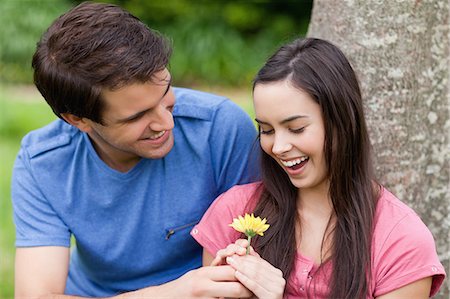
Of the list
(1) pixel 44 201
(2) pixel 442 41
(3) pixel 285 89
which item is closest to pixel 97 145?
(1) pixel 44 201

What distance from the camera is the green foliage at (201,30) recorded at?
9414 mm

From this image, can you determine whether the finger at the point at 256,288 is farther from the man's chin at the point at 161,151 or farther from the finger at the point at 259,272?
the man's chin at the point at 161,151

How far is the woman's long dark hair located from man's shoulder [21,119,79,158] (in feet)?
2.92

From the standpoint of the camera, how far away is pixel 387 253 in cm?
286

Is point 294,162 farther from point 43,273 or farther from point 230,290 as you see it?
point 43,273

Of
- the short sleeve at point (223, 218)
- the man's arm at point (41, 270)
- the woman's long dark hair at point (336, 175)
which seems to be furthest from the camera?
the man's arm at point (41, 270)

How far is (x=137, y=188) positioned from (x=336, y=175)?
86 centimetres

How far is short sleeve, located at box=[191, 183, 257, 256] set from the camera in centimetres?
315

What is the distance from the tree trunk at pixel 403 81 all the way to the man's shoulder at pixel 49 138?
1.14 m

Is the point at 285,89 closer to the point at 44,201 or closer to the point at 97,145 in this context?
the point at 97,145

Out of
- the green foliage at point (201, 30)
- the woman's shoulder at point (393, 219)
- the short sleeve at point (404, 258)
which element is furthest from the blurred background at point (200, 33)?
the short sleeve at point (404, 258)

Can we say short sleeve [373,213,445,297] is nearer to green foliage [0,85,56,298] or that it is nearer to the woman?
the woman

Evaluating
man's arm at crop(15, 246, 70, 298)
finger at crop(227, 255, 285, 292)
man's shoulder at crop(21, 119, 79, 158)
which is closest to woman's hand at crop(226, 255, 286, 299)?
finger at crop(227, 255, 285, 292)

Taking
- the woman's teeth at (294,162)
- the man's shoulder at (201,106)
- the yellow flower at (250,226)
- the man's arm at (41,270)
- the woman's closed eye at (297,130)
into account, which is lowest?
the man's arm at (41,270)
